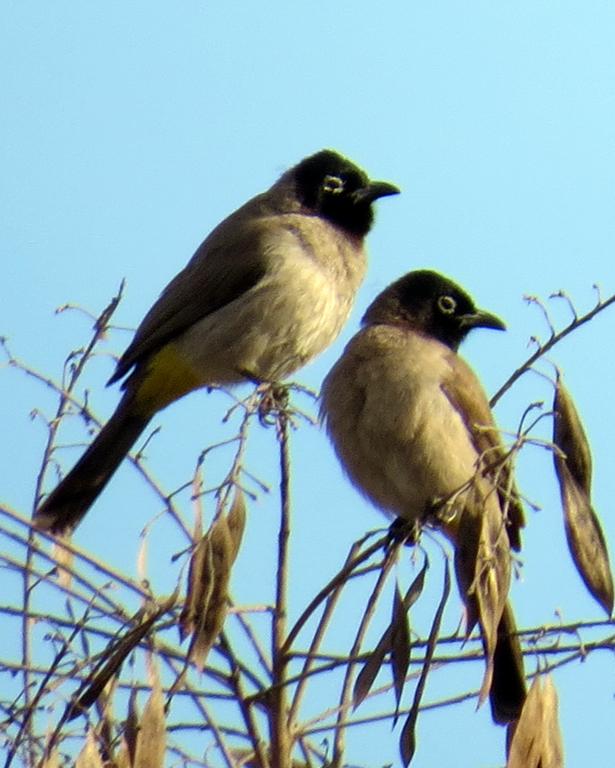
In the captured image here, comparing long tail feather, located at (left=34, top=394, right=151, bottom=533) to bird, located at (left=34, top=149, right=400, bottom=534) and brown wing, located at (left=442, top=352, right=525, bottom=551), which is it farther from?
brown wing, located at (left=442, top=352, right=525, bottom=551)

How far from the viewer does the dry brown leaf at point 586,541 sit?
2.88m

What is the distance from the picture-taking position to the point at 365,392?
4410mm

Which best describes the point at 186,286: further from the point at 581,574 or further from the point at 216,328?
the point at 581,574

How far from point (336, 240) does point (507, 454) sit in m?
3.39

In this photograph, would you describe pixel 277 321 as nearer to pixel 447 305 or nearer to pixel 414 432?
pixel 447 305

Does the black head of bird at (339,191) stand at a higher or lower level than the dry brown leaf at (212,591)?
higher

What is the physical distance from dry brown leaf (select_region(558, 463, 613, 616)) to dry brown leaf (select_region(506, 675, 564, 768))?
230 millimetres

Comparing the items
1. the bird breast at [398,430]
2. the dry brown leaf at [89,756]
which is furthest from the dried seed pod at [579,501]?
the bird breast at [398,430]

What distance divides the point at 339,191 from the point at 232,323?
108 centimetres

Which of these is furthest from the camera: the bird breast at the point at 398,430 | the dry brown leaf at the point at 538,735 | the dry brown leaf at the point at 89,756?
the bird breast at the point at 398,430

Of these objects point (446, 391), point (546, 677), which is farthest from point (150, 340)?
point (546, 677)

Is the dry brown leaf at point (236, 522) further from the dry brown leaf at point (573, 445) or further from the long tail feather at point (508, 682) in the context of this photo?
the long tail feather at point (508, 682)

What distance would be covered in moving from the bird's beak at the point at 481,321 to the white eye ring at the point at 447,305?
0.17ft

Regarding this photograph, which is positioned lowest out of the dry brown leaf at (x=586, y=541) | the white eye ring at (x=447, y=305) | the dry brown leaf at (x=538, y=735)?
the dry brown leaf at (x=538, y=735)
